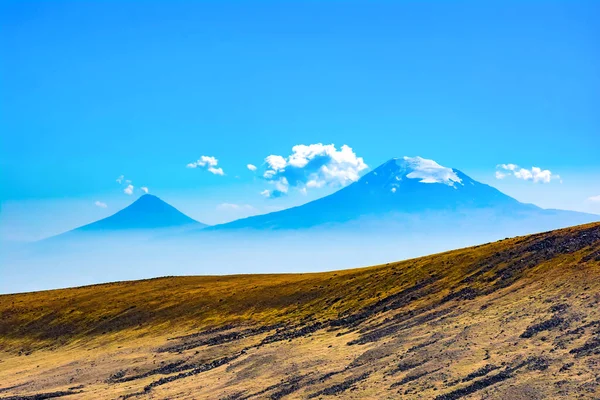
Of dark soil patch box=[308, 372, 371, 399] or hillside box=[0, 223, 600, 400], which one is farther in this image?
dark soil patch box=[308, 372, 371, 399]

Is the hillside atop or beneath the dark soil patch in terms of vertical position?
atop

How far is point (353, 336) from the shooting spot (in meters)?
85.6

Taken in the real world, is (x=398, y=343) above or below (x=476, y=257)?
below

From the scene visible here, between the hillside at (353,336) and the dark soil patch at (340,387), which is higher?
the hillside at (353,336)

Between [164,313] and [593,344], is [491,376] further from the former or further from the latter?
[164,313]

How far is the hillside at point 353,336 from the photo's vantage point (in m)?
62.0

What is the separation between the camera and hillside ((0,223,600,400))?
62031 millimetres

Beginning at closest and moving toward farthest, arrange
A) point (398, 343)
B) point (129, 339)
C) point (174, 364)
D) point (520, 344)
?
point (520, 344) → point (398, 343) → point (174, 364) → point (129, 339)

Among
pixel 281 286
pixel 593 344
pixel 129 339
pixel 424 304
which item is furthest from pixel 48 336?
pixel 593 344

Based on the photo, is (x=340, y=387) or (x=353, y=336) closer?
(x=340, y=387)

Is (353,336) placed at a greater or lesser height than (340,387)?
greater

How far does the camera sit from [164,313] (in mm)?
124500

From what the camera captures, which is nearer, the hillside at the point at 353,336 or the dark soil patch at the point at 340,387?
the hillside at the point at 353,336

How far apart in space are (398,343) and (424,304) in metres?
16.3
